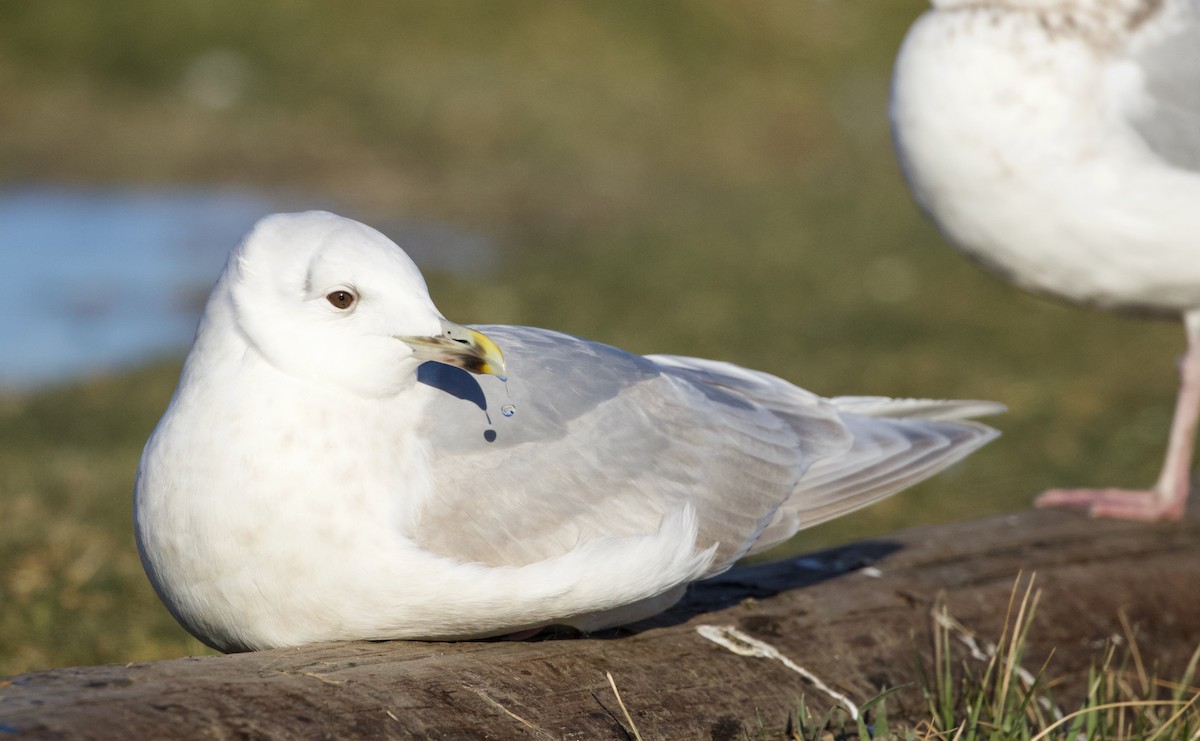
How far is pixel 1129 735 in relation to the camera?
352cm

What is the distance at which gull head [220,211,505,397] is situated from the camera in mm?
3168

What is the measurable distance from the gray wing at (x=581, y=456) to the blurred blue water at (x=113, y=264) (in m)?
7.48

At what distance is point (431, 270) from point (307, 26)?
9.62 m

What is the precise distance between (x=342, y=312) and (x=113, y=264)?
37.7 ft

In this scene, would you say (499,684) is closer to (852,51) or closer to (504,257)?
(504,257)

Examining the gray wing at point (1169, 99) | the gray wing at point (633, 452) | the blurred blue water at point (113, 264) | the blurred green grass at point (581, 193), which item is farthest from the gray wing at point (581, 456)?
the blurred blue water at point (113, 264)

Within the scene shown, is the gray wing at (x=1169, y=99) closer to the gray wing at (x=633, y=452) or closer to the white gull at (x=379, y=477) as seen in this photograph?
the gray wing at (x=633, y=452)

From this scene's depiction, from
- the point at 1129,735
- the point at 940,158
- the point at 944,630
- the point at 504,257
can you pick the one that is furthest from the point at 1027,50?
the point at 504,257

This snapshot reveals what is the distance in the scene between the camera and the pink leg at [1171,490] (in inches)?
198

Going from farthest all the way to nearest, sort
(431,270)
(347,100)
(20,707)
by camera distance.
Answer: (347,100) < (431,270) < (20,707)

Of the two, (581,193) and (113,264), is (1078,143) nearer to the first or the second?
(113,264)

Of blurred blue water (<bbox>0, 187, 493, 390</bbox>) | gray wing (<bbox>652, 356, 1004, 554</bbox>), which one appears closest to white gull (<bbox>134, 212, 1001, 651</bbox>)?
gray wing (<bbox>652, 356, 1004, 554</bbox>)

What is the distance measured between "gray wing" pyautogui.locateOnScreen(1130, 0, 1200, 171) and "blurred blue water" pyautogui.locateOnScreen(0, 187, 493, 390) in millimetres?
7919

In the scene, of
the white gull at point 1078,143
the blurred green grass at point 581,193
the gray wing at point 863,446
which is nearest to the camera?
the gray wing at point 863,446
